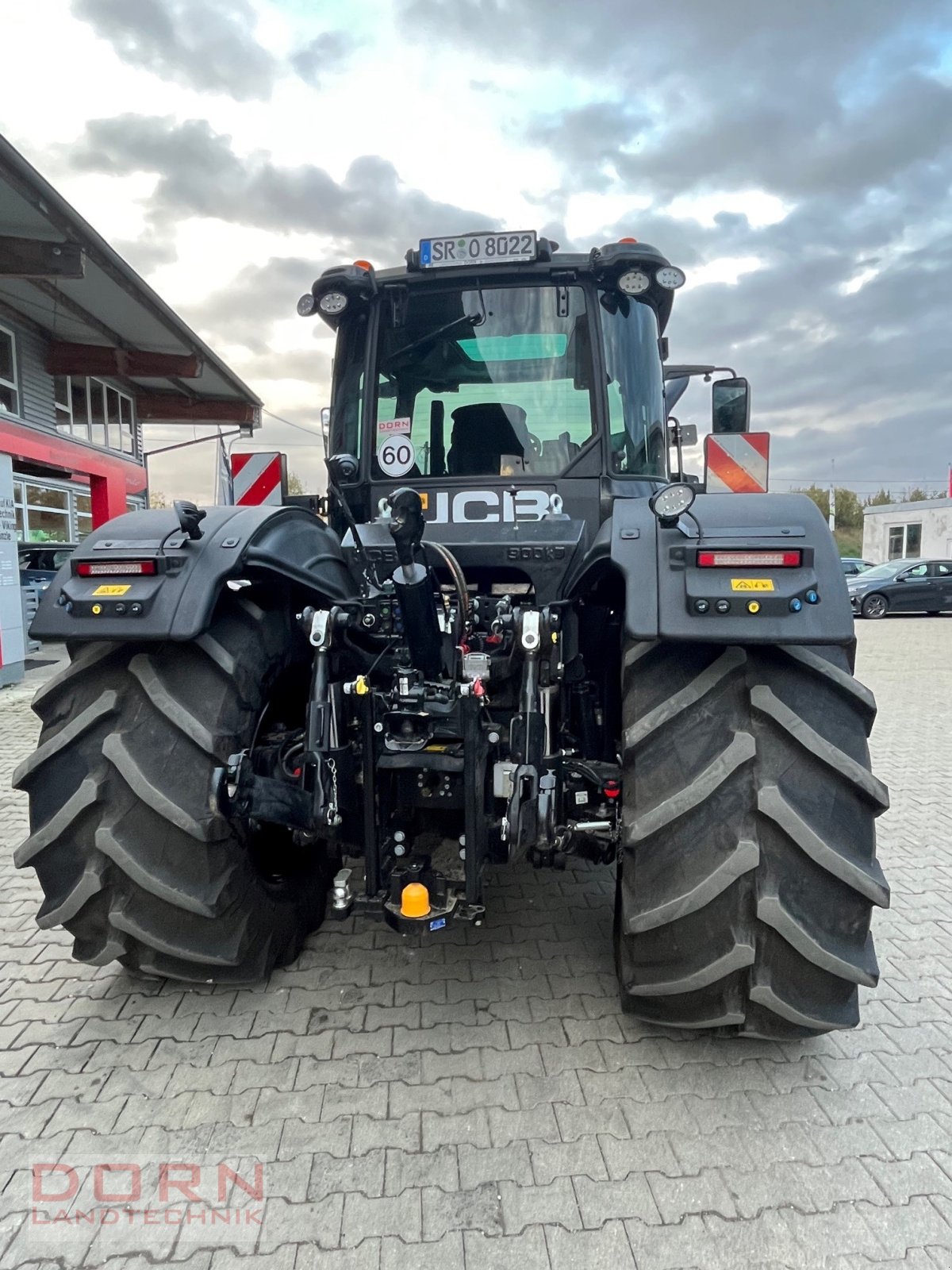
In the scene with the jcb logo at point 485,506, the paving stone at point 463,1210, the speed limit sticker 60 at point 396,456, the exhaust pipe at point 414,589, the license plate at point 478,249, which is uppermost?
the license plate at point 478,249

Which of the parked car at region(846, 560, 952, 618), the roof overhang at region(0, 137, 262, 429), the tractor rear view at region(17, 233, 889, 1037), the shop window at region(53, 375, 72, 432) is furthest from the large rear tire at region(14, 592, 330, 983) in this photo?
the parked car at region(846, 560, 952, 618)

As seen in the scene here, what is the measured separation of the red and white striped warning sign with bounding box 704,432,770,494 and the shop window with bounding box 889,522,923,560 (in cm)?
3291

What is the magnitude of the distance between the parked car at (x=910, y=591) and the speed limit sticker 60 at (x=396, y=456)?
57.1ft

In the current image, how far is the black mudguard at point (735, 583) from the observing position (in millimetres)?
2070

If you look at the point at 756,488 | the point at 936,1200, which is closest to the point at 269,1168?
the point at 936,1200

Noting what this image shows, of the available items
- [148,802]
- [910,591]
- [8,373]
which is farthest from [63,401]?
[910,591]

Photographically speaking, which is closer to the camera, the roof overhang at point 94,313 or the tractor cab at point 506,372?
the tractor cab at point 506,372

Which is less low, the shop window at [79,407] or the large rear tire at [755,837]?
the shop window at [79,407]

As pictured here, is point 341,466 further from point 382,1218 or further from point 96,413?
point 96,413

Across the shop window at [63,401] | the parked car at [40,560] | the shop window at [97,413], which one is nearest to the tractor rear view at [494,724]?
the parked car at [40,560]

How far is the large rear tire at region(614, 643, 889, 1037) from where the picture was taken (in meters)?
2.14

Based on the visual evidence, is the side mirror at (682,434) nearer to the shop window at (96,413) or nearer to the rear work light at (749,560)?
the rear work light at (749,560)

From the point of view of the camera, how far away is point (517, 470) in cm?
319

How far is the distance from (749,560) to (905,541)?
36.2 meters
